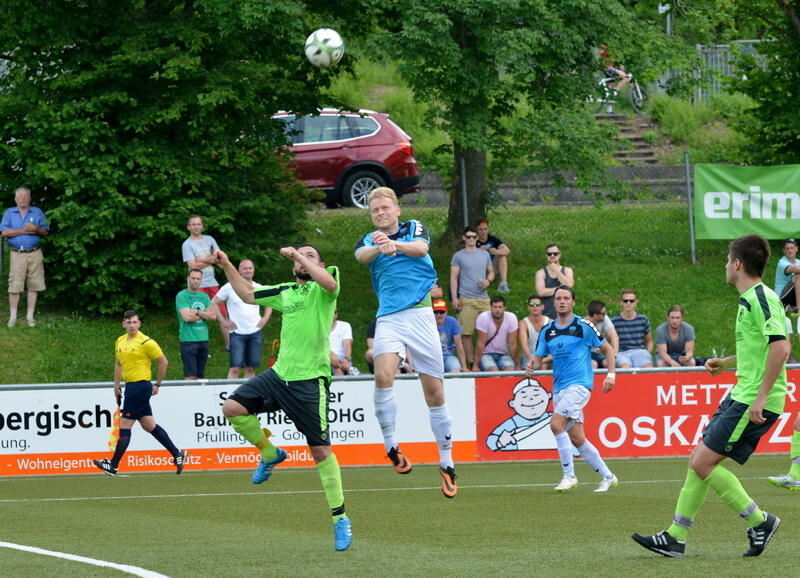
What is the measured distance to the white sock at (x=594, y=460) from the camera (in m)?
13.6

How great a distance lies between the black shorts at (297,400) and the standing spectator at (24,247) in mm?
12050

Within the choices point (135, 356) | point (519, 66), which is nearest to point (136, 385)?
point (135, 356)

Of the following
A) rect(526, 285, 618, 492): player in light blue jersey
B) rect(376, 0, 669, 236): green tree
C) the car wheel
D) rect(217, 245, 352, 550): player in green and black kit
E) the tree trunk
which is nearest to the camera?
rect(217, 245, 352, 550): player in green and black kit

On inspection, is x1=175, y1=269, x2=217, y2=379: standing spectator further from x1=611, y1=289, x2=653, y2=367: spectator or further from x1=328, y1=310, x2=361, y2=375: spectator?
x1=611, y1=289, x2=653, y2=367: spectator

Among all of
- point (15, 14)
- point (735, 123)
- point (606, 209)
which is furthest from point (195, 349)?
point (735, 123)

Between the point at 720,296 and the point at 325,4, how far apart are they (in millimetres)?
8992

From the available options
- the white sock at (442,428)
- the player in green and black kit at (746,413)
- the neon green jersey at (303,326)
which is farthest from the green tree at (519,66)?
the player in green and black kit at (746,413)

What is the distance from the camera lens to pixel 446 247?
2541 centimetres

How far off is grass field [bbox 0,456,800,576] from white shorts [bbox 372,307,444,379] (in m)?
1.33

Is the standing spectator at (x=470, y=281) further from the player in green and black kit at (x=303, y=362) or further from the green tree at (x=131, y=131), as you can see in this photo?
the player in green and black kit at (x=303, y=362)

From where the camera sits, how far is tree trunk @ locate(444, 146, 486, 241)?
2489cm

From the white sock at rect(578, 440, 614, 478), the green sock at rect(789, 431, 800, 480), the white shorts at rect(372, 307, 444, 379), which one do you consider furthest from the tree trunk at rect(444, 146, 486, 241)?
the white shorts at rect(372, 307, 444, 379)

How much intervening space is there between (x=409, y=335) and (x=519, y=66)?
11.9 m

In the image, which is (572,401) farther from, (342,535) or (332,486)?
(342,535)
